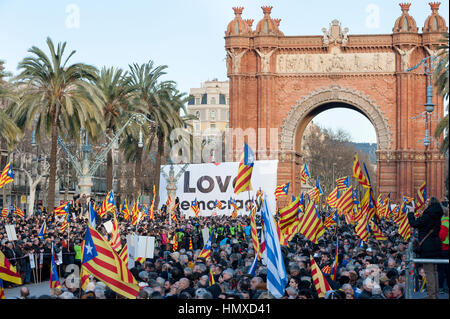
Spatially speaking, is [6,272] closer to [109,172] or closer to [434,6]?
[109,172]

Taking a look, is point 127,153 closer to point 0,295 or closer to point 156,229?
point 156,229

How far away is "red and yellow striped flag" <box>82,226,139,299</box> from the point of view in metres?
11.8

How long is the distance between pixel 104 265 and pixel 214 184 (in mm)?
37528

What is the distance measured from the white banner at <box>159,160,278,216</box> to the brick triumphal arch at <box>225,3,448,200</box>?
7.85 meters

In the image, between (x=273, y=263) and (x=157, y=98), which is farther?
(x=157, y=98)

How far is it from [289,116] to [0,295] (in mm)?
47485

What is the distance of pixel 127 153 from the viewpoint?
49.2 meters

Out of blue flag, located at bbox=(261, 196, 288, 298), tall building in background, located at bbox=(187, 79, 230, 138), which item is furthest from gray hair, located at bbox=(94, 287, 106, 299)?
tall building in background, located at bbox=(187, 79, 230, 138)

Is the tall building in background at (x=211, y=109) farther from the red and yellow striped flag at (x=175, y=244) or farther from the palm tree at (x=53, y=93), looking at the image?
the red and yellow striped flag at (x=175, y=244)

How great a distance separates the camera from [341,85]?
57.0m

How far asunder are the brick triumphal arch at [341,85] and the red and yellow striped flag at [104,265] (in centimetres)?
4553

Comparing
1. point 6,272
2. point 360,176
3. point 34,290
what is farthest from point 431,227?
point 34,290

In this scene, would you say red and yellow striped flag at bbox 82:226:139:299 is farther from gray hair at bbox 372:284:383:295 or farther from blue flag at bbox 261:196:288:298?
gray hair at bbox 372:284:383:295
